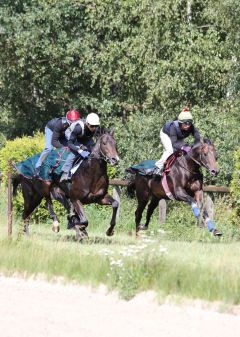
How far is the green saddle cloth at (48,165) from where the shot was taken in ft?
61.7

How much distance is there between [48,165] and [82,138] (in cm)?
149

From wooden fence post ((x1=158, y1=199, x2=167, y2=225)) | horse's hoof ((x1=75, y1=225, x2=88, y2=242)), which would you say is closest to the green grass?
horse's hoof ((x1=75, y1=225, x2=88, y2=242))

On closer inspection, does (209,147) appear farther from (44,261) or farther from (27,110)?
(27,110)

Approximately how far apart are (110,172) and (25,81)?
10.7 metres

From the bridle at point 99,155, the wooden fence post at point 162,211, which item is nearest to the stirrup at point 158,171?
the bridle at point 99,155

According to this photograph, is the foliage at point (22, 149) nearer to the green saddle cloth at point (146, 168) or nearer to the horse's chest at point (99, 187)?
the green saddle cloth at point (146, 168)

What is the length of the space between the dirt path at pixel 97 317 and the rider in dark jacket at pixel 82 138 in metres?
5.40

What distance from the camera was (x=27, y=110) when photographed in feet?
114

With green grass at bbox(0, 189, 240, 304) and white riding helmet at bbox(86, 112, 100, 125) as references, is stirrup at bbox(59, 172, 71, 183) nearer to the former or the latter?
green grass at bbox(0, 189, 240, 304)

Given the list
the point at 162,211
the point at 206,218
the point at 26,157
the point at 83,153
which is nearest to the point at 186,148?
the point at 206,218

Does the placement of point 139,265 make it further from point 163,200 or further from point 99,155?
point 163,200

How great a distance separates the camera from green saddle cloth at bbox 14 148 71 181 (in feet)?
61.7

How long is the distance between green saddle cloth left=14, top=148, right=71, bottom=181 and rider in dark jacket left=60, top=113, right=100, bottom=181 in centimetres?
45

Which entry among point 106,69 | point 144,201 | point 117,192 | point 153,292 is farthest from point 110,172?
point 153,292
